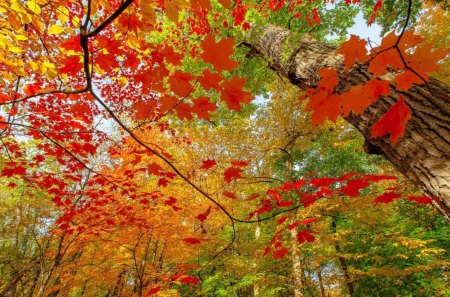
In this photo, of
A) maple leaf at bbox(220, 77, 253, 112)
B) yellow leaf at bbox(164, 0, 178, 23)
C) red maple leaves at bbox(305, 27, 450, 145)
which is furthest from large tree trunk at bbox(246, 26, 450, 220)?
yellow leaf at bbox(164, 0, 178, 23)

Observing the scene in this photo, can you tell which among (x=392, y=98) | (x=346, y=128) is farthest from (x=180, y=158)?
(x=392, y=98)

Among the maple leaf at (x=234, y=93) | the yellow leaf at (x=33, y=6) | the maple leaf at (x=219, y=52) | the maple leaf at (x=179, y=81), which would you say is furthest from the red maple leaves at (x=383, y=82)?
the yellow leaf at (x=33, y=6)

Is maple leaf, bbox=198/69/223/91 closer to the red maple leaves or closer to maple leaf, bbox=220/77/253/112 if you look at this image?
maple leaf, bbox=220/77/253/112

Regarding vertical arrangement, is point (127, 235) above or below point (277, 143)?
below

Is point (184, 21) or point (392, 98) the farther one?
point (184, 21)

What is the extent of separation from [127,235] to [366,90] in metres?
5.63

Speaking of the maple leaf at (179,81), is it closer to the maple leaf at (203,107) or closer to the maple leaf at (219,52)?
the maple leaf at (203,107)

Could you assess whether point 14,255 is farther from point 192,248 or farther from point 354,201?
point 354,201

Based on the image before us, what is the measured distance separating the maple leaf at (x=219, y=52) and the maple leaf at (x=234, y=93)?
0.13 metres

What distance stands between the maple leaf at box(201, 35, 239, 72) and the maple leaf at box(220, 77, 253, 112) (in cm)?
13

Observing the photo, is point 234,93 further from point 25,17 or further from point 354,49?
point 25,17

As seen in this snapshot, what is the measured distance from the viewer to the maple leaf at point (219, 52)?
4.42ft

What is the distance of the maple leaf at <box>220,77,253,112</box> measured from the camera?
151cm

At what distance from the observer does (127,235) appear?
5.81 m
